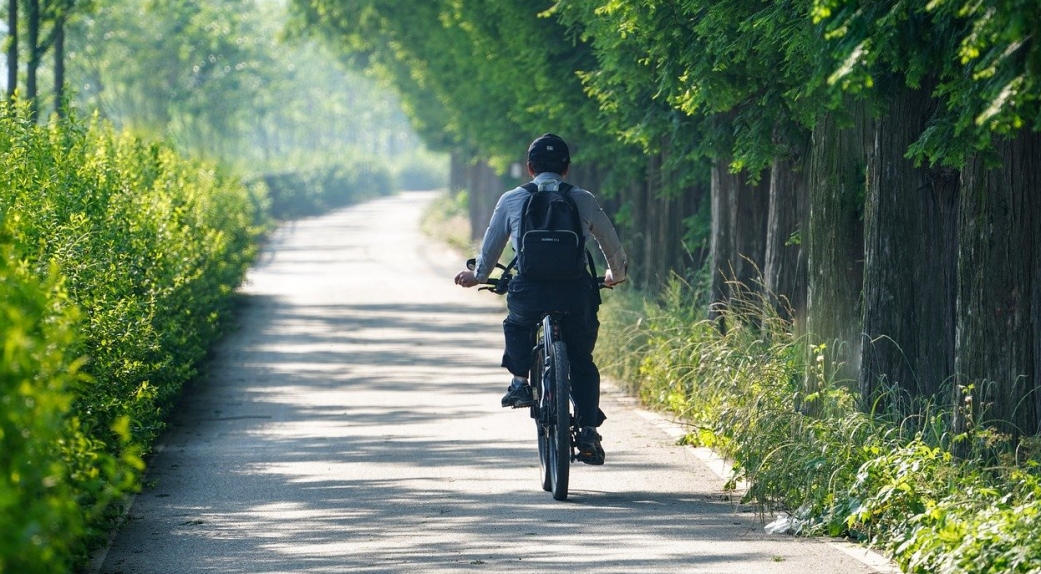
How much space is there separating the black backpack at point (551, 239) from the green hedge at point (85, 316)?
2.20 meters

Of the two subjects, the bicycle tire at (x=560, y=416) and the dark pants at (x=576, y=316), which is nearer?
the bicycle tire at (x=560, y=416)

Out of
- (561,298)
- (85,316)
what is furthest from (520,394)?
(85,316)

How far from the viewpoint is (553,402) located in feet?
29.6

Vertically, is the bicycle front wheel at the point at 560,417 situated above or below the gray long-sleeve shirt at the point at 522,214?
below

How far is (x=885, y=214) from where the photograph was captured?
9398mm

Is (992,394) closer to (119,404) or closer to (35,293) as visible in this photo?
(119,404)

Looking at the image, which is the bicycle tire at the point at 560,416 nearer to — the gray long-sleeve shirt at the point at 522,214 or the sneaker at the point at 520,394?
the sneaker at the point at 520,394

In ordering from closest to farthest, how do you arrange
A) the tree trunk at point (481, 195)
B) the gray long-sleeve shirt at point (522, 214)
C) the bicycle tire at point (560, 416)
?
the bicycle tire at point (560, 416)
the gray long-sleeve shirt at point (522, 214)
the tree trunk at point (481, 195)

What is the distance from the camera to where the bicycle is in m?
8.91

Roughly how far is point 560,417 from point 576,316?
0.67 meters

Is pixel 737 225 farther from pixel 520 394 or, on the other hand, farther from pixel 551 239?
pixel 551 239

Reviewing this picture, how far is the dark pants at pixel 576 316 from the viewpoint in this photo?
30.3ft

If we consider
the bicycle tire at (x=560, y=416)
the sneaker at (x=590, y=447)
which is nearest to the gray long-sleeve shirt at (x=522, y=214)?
the bicycle tire at (x=560, y=416)

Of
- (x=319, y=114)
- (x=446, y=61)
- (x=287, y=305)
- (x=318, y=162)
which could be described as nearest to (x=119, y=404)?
(x=287, y=305)
